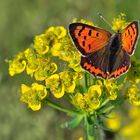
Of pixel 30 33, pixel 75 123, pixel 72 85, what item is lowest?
pixel 75 123

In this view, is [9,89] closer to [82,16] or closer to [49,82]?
[82,16]

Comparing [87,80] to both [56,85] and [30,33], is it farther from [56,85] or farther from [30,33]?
[30,33]

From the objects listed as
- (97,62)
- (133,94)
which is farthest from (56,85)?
(133,94)

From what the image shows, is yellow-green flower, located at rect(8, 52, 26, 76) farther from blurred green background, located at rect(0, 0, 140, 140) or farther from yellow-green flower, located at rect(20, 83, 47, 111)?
blurred green background, located at rect(0, 0, 140, 140)

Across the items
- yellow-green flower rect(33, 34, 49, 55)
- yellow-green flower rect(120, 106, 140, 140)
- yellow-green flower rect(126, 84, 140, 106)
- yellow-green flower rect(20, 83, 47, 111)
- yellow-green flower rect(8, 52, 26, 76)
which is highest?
yellow-green flower rect(33, 34, 49, 55)

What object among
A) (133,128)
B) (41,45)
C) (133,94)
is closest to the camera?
(133,94)

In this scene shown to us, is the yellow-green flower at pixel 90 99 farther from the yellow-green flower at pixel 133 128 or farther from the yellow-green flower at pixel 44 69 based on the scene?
the yellow-green flower at pixel 133 128

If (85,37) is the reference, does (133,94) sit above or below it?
below

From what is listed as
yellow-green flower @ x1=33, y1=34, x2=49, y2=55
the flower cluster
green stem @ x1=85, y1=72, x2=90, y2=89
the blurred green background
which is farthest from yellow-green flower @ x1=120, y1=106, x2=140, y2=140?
green stem @ x1=85, y1=72, x2=90, y2=89
